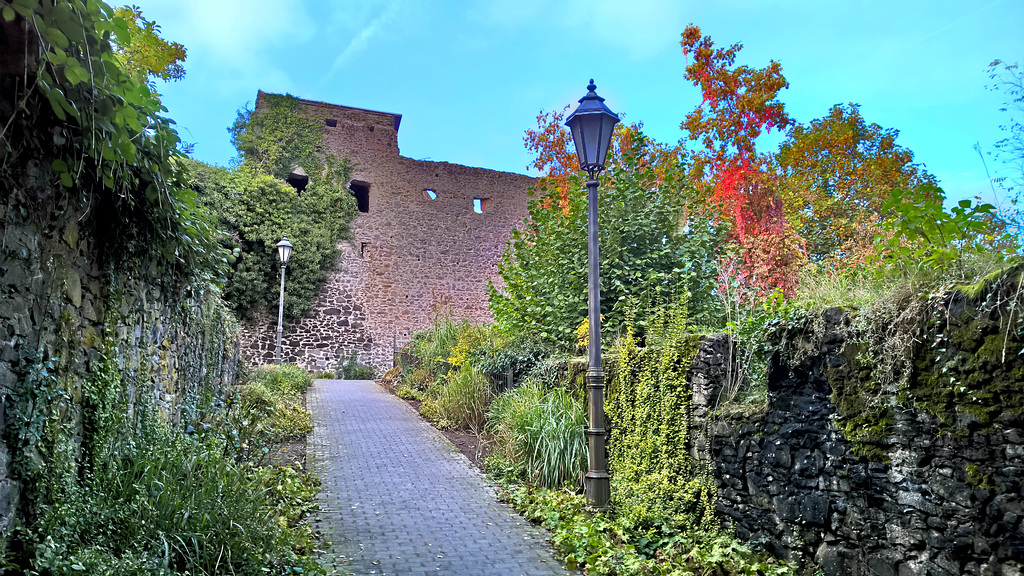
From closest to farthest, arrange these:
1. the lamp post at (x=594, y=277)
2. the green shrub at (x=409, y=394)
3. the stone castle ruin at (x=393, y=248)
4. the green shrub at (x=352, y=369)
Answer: the lamp post at (x=594, y=277)
the green shrub at (x=409, y=394)
the green shrub at (x=352, y=369)
the stone castle ruin at (x=393, y=248)

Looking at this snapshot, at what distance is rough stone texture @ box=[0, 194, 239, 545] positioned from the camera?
2.60 meters

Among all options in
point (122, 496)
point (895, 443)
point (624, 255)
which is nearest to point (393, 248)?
point (624, 255)

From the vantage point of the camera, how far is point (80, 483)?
3.25m

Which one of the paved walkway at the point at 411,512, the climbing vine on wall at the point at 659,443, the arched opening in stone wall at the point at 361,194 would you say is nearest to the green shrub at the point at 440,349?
the paved walkway at the point at 411,512

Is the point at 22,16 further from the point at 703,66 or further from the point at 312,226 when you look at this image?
the point at 312,226

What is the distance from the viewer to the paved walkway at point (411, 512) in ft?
14.7

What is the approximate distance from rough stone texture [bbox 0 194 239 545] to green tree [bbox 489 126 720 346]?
4.49 metres

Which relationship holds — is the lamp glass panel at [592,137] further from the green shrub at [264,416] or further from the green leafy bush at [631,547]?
the green shrub at [264,416]

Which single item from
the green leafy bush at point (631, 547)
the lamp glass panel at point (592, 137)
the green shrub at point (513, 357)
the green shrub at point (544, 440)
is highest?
the lamp glass panel at point (592, 137)

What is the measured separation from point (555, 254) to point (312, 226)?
13292 mm

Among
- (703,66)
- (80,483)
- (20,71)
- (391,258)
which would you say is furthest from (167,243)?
(391,258)

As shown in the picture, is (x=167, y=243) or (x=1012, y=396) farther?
(x=167, y=243)

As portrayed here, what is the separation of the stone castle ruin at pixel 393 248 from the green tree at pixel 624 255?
1166 centimetres

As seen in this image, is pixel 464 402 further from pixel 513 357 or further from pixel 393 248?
pixel 393 248
